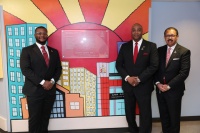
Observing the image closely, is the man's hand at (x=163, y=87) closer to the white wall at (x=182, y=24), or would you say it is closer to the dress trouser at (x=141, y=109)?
the dress trouser at (x=141, y=109)

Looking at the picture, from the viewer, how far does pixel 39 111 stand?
2.62 meters

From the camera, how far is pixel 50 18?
2.88m

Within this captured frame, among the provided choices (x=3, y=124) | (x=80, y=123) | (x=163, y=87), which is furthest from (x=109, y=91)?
(x=3, y=124)

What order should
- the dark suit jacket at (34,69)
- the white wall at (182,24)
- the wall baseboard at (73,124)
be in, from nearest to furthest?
the dark suit jacket at (34,69)
the wall baseboard at (73,124)
the white wall at (182,24)

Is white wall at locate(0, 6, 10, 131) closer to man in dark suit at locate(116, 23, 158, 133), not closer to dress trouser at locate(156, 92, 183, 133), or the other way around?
man in dark suit at locate(116, 23, 158, 133)

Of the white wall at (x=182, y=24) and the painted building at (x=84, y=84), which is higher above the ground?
the white wall at (x=182, y=24)

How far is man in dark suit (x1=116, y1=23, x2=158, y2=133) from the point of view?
268cm

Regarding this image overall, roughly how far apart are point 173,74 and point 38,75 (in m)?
1.79

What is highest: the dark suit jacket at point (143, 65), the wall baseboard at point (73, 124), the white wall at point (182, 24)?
the white wall at point (182, 24)

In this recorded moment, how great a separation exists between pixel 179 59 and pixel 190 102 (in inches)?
57.7

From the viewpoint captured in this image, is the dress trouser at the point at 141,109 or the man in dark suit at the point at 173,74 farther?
the dress trouser at the point at 141,109

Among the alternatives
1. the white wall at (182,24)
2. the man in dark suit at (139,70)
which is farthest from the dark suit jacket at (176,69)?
the white wall at (182,24)

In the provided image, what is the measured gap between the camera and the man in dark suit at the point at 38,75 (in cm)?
253

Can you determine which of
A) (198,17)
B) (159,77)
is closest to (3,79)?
(159,77)
